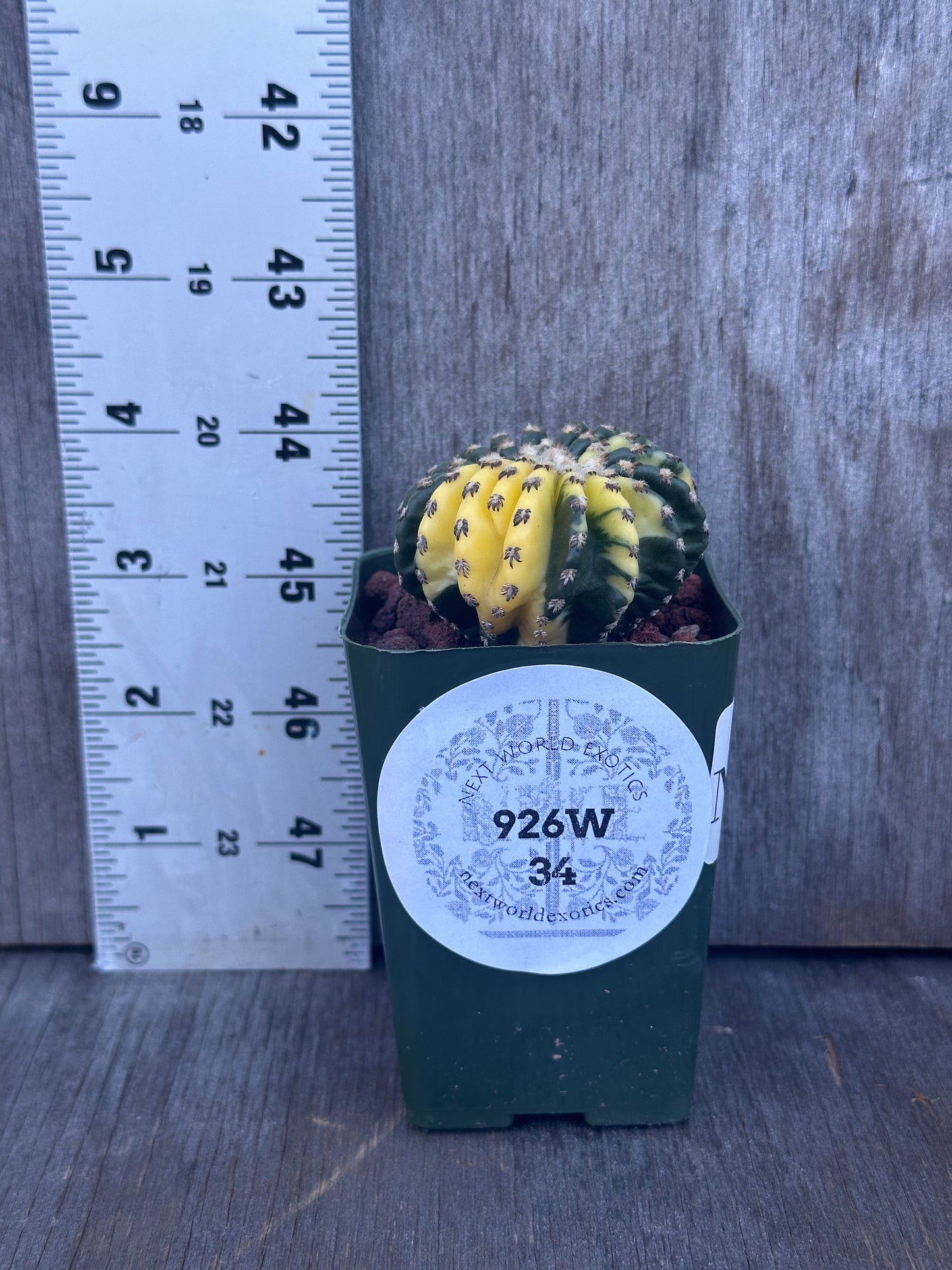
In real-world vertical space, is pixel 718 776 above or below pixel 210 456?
below

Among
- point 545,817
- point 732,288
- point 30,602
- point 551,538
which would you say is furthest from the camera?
point 30,602

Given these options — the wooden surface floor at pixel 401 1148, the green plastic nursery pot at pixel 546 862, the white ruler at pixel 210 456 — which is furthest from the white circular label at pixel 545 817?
the white ruler at pixel 210 456

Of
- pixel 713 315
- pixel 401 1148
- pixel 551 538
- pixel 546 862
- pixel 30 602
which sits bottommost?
pixel 401 1148

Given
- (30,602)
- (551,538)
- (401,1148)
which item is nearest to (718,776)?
(551,538)

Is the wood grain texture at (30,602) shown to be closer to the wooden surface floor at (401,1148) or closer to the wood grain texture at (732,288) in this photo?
the wooden surface floor at (401,1148)

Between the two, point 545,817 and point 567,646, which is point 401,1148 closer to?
point 545,817

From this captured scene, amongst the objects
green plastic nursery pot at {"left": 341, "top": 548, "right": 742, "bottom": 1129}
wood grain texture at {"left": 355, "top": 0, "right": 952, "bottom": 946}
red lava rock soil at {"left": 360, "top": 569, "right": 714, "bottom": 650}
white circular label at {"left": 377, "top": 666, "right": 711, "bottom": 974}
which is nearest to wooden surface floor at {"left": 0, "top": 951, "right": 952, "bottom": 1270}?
green plastic nursery pot at {"left": 341, "top": 548, "right": 742, "bottom": 1129}
